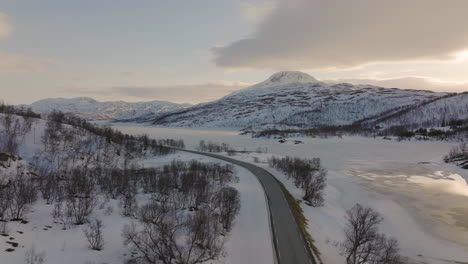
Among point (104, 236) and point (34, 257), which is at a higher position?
point (34, 257)

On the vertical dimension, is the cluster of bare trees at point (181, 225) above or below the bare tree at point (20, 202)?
below

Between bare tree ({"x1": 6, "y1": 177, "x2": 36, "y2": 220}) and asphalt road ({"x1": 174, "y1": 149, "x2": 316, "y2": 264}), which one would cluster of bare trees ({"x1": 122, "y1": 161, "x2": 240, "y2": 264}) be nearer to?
asphalt road ({"x1": 174, "y1": 149, "x2": 316, "y2": 264})

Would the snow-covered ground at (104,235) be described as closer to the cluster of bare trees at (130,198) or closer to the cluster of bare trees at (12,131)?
the cluster of bare trees at (130,198)

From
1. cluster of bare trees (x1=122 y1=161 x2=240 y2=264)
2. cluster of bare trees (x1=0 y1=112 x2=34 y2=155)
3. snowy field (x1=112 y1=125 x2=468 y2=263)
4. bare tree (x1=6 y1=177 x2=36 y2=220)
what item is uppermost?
cluster of bare trees (x1=0 y1=112 x2=34 y2=155)

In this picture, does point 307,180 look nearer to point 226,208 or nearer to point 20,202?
point 226,208

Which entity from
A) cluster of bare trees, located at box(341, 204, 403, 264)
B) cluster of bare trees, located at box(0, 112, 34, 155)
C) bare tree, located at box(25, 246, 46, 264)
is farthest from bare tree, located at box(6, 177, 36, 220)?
cluster of bare trees, located at box(341, 204, 403, 264)

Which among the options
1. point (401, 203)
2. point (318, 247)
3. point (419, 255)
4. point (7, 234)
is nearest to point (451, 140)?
point (401, 203)

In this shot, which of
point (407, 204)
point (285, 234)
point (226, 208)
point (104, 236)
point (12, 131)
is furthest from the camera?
point (12, 131)

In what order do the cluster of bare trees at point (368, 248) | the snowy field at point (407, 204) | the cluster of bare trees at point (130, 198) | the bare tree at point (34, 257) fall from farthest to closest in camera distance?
the snowy field at point (407, 204) < the cluster of bare trees at point (368, 248) < the cluster of bare trees at point (130, 198) < the bare tree at point (34, 257)

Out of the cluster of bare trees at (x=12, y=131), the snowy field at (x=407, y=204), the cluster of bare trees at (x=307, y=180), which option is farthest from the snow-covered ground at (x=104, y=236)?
the cluster of bare trees at (x=12, y=131)

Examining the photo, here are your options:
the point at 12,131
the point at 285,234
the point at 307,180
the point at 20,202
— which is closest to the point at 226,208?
the point at 285,234

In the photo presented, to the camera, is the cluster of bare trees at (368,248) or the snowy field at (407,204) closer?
the cluster of bare trees at (368,248)
